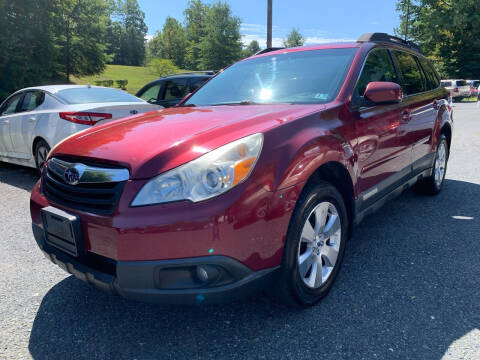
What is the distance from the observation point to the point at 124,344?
7.38 feet

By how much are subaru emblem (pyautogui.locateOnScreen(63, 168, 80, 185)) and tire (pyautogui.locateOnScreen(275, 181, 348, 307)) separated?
3.99 feet

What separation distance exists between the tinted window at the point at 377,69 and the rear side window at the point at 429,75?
3.63 feet

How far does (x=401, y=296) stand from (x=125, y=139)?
204cm

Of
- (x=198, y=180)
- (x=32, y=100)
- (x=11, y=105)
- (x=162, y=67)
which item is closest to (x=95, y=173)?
(x=198, y=180)

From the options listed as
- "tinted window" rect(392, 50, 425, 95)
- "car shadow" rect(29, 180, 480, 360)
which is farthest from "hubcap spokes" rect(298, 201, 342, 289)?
"tinted window" rect(392, 50, 425, 95)

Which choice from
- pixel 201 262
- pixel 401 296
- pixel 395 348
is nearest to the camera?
pixel 201 262

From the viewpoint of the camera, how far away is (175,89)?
8797 mm

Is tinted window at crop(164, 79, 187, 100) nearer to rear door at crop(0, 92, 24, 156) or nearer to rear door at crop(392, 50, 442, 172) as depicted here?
rear door at crop(0, 92, 24, 156)

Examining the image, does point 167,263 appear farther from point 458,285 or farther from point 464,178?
point 464,178

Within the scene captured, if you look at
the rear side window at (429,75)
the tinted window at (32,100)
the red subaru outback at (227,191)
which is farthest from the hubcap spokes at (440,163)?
the tinted window at (32,100)

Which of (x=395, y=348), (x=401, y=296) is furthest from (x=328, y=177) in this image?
(x=395, y=348)

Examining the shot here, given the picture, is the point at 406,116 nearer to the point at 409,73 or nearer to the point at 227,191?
the point at 409,73

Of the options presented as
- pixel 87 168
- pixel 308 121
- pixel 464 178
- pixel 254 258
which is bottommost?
pixel 464 178

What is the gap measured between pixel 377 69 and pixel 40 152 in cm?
489
